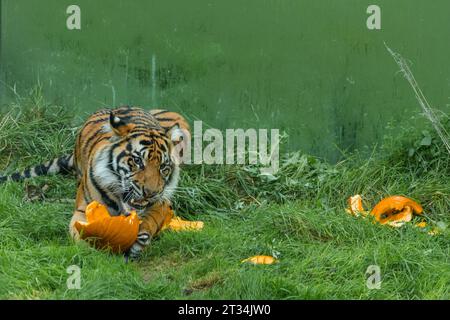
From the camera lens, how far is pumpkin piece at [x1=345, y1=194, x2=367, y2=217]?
702cm

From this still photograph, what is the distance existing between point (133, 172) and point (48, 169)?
1973mm

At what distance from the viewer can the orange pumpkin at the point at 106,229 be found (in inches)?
236

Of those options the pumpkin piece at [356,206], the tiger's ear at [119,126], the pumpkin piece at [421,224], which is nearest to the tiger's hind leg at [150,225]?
the tiger's ear at [119,126]

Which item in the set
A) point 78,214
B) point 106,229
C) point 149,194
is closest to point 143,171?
point 149,194

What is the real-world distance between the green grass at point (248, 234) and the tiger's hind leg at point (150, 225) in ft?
0.31

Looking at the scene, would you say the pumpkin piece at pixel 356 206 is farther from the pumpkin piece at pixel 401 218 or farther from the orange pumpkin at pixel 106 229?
the orange pumpkin at pixel 106 229

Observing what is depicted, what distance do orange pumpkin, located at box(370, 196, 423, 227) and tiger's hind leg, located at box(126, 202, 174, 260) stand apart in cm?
185

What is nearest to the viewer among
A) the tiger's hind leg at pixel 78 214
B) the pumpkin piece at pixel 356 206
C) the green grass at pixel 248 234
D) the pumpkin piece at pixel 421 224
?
the green grass at pixel 248 234

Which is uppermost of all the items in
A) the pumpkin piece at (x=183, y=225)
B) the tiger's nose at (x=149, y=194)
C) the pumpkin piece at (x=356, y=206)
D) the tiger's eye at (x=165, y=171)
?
the tiger's eye at (x=165, y=171)

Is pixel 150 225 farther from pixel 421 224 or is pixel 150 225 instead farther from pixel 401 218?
pixel 421 224

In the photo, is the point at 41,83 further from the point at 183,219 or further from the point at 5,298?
the point at 5,298

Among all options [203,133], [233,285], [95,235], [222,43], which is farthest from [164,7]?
[233,285]

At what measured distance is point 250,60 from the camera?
8.77 metres

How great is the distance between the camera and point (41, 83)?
29.5ft
